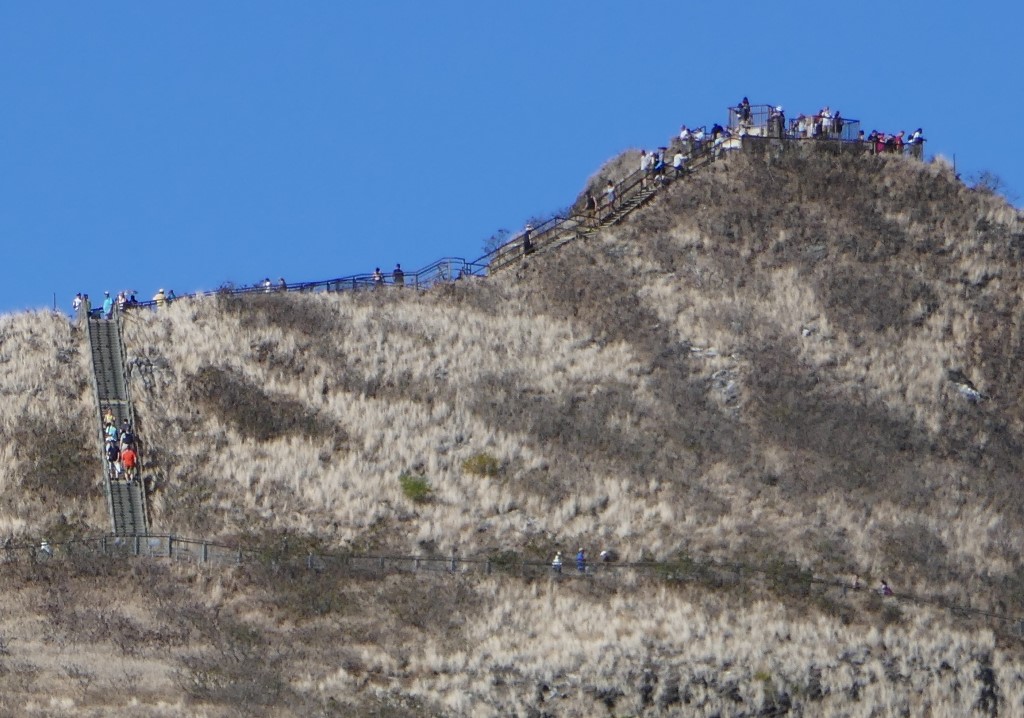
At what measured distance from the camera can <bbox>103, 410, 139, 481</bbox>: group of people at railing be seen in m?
63.8

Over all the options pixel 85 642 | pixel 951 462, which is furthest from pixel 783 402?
pixel 85 642

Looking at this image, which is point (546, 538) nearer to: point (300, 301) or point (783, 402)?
point (783, 402)

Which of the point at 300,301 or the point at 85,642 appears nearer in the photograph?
the point at 85,642

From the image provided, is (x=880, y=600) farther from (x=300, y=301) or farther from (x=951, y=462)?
(x=300, y=301)

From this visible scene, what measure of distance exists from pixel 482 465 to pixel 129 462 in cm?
1033

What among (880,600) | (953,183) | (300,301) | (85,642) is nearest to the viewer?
(85,642)

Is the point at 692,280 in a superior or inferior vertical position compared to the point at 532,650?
superior

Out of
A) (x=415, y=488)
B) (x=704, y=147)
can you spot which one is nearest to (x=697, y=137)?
(x=704, y=147)

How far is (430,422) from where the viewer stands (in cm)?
6850

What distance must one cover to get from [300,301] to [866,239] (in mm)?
19831

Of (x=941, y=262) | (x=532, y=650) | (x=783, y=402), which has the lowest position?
(x=532, y=650)

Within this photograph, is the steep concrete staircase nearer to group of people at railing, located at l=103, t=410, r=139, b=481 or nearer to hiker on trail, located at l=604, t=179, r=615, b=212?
group of people at railing, located at l=103, t=410, r=139, b=481

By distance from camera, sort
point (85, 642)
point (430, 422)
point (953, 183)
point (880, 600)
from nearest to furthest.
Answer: point (85, 642)
point (880, 600)
point (430, 422)
point (953, 183)

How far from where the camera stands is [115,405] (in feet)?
220
